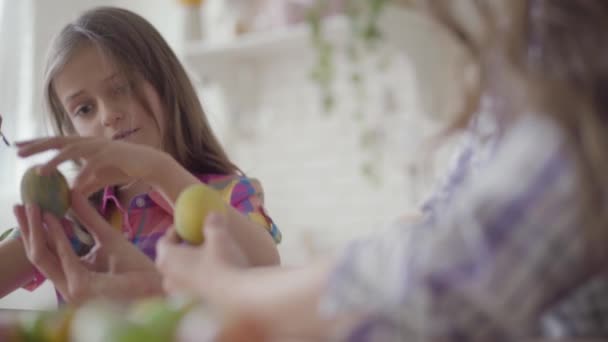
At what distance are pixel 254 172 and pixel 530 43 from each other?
77.4 inches

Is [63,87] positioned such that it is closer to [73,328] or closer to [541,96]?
[73,328]

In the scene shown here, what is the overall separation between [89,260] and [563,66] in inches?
21.8

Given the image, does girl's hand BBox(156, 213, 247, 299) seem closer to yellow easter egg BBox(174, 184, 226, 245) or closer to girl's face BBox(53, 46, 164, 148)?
yellow easter egg BBox(174, 184, 226, 245)

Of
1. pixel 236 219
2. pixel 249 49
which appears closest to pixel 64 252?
pixel 236 219

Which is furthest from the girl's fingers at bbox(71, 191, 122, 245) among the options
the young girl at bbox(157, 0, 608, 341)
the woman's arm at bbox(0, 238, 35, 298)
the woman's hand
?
the young girl at bbox(157, 0, 608, 341)

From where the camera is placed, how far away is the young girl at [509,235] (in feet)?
1.20

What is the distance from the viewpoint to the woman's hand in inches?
27.0

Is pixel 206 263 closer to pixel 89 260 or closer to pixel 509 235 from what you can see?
pixel 509 235

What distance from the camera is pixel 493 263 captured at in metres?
0.37

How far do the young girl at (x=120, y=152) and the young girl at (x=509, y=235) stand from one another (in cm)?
32

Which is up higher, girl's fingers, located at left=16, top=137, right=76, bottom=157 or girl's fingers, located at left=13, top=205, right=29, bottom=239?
girl's fingers, located at left=16, top=137, right=76, bottom=157

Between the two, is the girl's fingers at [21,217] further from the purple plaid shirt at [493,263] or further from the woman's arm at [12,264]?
the purple plaid shirt at [493,263]

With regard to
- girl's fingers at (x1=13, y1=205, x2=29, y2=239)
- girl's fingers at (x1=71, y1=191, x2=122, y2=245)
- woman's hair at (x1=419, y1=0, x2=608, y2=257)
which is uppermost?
woman's hair at (x1=419, y1=0, x2=608, y2=257)

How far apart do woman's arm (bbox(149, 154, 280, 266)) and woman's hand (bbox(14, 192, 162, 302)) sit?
0.07 meters
